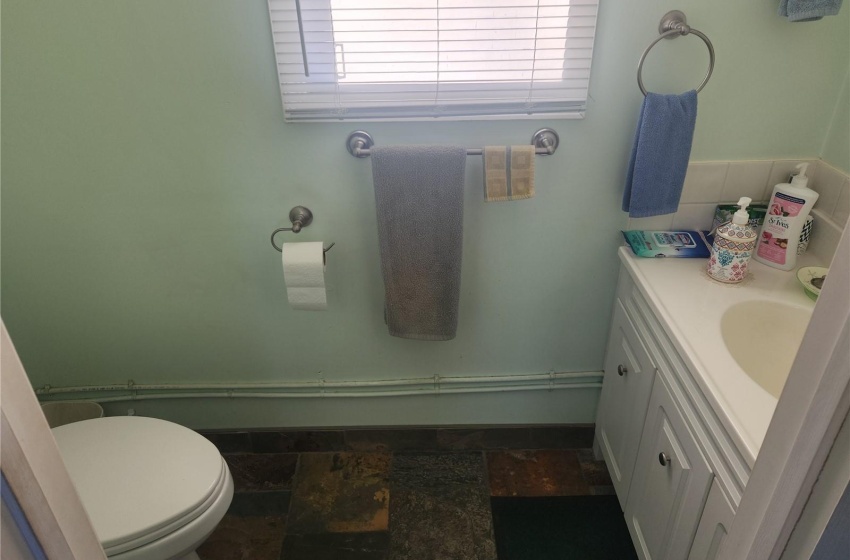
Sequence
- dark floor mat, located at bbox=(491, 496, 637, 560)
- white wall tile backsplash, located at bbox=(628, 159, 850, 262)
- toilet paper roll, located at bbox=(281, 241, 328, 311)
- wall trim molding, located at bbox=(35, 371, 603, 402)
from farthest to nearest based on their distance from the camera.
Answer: wall trim molding, located at bbox=(35, 371, 603, 402) → dark floor mat, located at bbox=(491, 496, 637, 560) → toilet paper roll, located at bbox=(281, 241, 328, 311) → white wall tile backsplash, located at bbox=(628, 159, 850, 262)

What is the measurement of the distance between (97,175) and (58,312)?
19.3 inches

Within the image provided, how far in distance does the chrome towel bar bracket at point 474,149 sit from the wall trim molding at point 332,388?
2.44 ft

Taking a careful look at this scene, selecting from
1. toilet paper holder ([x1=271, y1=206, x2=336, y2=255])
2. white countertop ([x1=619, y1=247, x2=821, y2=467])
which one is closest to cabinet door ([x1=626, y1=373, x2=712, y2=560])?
white countertop ([x1=619, y1=247, x2=821, y2=467])


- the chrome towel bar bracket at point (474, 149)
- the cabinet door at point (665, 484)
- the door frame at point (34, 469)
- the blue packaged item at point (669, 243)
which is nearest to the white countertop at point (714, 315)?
the blue packaged item at point (669, 243)

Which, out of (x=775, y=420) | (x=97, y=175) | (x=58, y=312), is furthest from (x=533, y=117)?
(x=58, y=312)

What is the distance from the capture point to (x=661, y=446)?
4.35 feet

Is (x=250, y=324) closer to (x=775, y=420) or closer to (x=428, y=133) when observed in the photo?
(x=428, y=133)

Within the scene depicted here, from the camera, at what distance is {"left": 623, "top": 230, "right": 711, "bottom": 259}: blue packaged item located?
148 centimetres

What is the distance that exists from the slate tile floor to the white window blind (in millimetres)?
1083

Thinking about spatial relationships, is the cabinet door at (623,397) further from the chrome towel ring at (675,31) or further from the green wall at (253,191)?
the chrome towel ring at (675,31)

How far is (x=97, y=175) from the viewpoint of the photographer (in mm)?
1481

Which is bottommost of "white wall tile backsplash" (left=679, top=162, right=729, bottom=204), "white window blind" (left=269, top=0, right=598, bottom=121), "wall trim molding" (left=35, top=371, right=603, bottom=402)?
"wall trim molding" (left=35, top=371, right=603, bottom=402)

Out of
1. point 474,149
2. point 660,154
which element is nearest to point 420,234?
point 474,149

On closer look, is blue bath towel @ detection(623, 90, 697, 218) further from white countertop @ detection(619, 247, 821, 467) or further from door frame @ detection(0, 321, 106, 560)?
door frame @ detection(0, 321, 106, 560)
